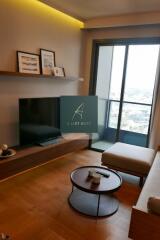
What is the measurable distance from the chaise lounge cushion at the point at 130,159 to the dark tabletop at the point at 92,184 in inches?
18.9

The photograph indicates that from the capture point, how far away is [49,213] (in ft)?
7.83

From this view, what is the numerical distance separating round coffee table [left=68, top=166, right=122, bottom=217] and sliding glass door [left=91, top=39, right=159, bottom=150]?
6.24ft

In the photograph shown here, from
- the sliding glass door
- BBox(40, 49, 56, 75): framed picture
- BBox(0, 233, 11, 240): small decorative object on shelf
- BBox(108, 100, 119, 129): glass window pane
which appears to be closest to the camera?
BBox(0, 233, 11, 240): small decorative object on shelf

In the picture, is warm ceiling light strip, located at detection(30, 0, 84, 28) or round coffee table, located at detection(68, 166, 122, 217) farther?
warm ceiling light strip, located at detection(30, 0, 84, 28)

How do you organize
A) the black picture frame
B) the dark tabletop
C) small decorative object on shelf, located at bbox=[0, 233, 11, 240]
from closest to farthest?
small decorative object on shelf, located at bbox=[0, 233, 11, 240], the dark tabletop, the black picture frame

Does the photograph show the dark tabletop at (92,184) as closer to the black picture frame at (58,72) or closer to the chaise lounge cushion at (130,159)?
the chaise lounge cushion at (130,159)

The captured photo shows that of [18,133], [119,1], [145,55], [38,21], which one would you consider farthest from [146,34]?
[18,133]

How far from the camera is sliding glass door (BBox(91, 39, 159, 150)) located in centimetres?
416

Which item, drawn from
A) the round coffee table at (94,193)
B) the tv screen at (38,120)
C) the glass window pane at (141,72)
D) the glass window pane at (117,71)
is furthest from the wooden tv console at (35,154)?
the glass window pane at (141,72)

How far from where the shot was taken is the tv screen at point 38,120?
10.5 ft

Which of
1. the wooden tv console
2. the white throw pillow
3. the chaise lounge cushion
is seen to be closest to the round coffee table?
the chaise lounge cushion

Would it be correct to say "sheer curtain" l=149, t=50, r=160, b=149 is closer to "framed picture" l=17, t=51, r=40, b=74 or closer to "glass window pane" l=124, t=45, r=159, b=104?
"glass window pane" l=124, t=45, r=159, b=104

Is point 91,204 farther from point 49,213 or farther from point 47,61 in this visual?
point 47,61

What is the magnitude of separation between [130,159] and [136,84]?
6.07ft
